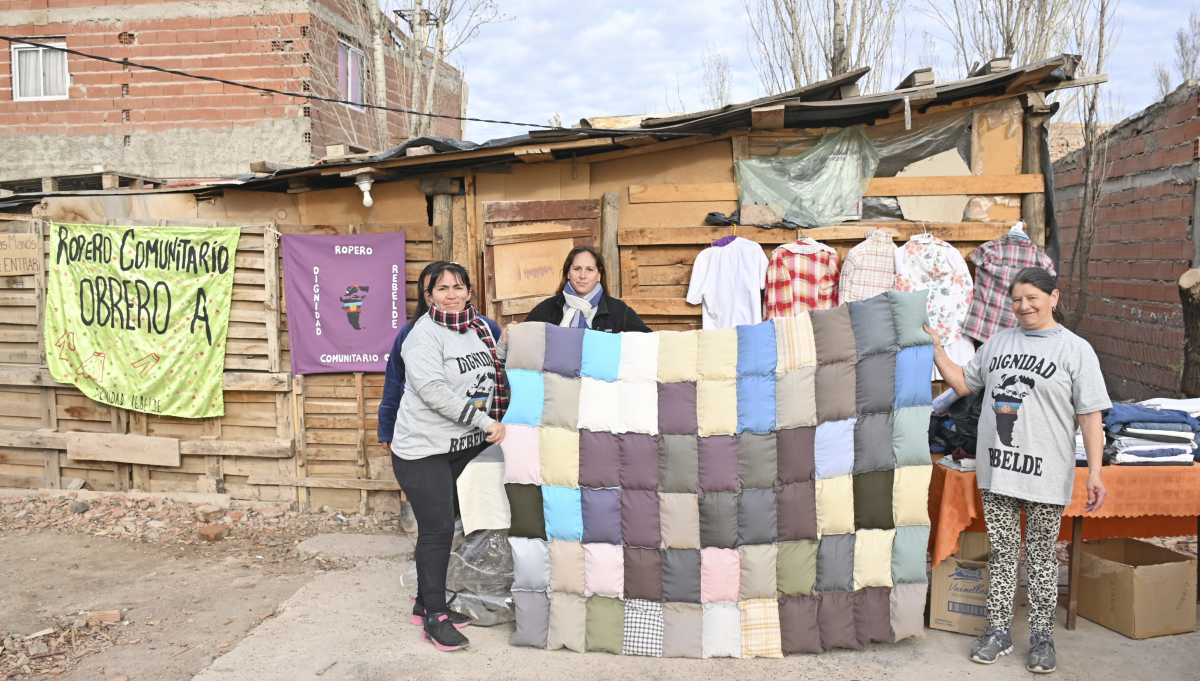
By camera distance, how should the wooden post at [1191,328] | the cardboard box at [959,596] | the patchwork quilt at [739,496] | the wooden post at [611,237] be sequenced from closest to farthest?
the patchwork quilt at [739,496] < the cardboard box at [959,596] < the wooden post at [1191,328] < the wooden post at [611,237]

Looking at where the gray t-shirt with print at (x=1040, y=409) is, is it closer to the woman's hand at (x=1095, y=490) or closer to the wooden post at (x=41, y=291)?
the woman's hand at (x=1095, y=490)

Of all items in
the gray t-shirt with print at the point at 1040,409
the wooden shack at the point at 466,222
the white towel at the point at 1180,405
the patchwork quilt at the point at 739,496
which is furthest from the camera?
the wooden shack at the point at 466,222

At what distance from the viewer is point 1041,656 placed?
4.05 metres

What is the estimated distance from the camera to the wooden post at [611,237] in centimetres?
706

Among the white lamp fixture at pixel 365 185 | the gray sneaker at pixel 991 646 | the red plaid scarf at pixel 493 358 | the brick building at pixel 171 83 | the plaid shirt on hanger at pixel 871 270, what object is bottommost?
the gray sneaker at pixel 991 646


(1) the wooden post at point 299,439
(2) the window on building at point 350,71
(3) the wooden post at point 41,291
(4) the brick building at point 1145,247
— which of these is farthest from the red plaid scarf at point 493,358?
(2) the window on building at point 350,71

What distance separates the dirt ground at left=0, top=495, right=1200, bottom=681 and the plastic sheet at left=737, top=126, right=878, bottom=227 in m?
3.37

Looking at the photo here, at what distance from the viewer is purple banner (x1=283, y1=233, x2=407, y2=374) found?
7211mm

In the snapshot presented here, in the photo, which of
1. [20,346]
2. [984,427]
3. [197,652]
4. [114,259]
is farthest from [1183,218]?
[20,346]

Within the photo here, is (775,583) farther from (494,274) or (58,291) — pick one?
(58,291)

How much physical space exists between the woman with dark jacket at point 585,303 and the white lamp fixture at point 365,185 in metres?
2.64

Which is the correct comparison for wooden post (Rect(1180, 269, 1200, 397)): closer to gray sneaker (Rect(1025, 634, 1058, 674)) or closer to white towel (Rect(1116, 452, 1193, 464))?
white towel (Rect(1116, 452, 1193, 464))

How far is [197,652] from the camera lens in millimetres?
4672

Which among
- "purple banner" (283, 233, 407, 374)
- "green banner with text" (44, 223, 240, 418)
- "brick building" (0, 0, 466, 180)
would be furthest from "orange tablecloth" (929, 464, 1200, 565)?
"brick building" (0, 0, 466, 180)
